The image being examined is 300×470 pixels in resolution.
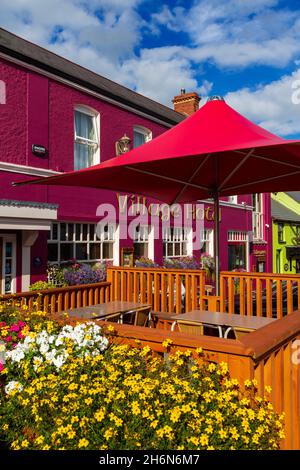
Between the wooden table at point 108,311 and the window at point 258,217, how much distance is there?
16552mm

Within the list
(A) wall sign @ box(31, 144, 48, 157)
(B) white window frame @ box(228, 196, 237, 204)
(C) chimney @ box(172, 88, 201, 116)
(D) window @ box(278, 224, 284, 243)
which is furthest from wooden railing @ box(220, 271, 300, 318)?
(D) window @ box(278, 224, 284, 243)

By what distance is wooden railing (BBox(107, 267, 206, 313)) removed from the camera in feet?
20.4

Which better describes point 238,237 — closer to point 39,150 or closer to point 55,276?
point 55,276

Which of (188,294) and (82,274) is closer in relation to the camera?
(188,294)

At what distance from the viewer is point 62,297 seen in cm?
567

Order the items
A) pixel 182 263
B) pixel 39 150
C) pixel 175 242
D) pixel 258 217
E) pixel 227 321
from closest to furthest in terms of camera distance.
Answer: pixel 227 321
pixel 39 150
pixel 182 263
pixel 175 242
pixel 258 217

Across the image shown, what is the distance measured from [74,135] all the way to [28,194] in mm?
2353

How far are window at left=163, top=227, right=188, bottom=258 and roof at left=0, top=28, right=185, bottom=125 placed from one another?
409 cm

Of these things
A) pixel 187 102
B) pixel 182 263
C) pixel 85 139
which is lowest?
pixel 182 263

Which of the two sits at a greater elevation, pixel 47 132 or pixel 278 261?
pixel 47 132

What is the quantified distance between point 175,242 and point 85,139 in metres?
5.44

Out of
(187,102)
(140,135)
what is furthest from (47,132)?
(187,102)

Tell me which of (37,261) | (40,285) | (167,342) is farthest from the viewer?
(37,261)

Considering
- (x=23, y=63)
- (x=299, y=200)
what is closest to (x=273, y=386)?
(x=23, y=63)
